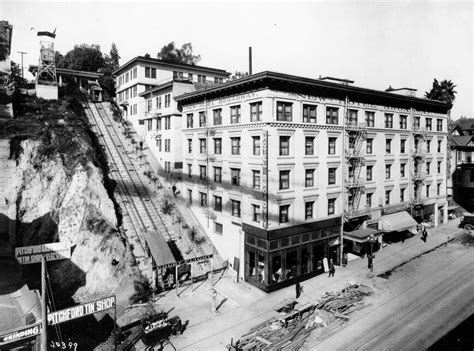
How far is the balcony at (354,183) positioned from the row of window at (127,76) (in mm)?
36650

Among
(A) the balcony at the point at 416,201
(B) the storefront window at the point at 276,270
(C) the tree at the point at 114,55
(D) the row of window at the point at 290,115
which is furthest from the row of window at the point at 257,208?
(C) the tree at the point at 114,55

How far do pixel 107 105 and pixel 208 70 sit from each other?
20.2 metres

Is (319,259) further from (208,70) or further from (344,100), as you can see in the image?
(208,70)

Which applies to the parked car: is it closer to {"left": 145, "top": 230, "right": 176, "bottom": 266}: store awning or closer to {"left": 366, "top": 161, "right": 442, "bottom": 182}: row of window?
{"left": 366, "top": 161, "right": 442, "bottom": 182}: row of window

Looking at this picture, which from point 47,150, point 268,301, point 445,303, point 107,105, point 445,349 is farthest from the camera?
point 107,105

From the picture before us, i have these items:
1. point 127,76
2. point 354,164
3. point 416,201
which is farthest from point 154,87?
point 416,201

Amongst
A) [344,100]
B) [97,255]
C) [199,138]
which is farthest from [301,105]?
[97,255]

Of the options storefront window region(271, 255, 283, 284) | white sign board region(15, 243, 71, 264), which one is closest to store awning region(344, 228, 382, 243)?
storefront window region(271, 255, 283, 284)

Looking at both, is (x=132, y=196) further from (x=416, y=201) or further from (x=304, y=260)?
(x=416, y=201)

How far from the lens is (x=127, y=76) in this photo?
5544 centimetres

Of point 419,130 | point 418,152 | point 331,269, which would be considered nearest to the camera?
point 331,269

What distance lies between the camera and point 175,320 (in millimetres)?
20609

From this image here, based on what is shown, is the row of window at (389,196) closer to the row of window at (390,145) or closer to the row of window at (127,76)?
the row of window at (390,145)

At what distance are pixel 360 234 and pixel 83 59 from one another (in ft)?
250
